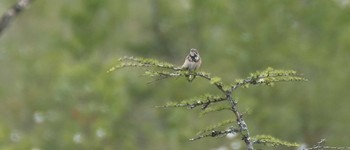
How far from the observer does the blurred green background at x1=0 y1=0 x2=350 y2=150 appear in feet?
108

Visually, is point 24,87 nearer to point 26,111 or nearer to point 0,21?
point 26,111

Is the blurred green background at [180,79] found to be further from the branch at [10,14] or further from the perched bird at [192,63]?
the perched bird at [192,63]

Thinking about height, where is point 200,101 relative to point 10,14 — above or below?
below

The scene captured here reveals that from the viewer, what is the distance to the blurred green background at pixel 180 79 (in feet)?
108

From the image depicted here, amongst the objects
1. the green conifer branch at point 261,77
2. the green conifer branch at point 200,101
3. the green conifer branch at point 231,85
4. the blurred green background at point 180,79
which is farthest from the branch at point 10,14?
the blurred green background at point 180,79

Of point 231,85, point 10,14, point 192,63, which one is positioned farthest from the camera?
point 10,14

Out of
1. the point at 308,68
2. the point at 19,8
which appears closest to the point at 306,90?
the point at 308,68

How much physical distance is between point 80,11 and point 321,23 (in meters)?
8.42

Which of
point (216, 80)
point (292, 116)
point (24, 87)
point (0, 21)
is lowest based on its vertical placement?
point (216, 80)

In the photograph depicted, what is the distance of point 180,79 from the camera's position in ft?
112

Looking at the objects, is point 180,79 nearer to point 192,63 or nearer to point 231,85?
point 192,63

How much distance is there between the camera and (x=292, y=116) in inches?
1316

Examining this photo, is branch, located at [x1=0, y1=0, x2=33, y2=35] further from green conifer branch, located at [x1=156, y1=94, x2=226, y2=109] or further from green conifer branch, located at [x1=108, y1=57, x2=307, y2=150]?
green conifer branch, located at [x1=156, y1=94, x2=226, y2=109]

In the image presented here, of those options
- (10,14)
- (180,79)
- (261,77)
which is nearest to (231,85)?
(261,77)
